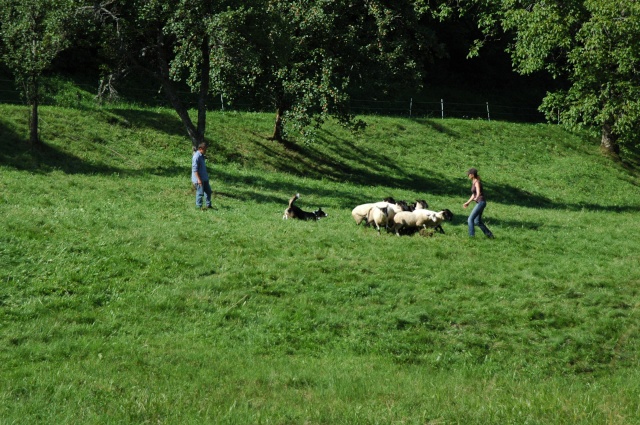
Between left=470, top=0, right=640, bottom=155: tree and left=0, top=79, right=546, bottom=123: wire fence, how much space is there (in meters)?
13.3

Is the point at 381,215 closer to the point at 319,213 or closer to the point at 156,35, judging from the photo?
the point at 319,213

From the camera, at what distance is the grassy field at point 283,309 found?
1183cm

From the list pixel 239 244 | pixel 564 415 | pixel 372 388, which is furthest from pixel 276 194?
pixel 564 415

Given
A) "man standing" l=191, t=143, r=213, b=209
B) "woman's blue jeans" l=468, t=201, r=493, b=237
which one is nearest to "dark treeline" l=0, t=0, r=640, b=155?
"man standing" l=191, t=143, r=213, b=209

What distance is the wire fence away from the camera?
131 feet

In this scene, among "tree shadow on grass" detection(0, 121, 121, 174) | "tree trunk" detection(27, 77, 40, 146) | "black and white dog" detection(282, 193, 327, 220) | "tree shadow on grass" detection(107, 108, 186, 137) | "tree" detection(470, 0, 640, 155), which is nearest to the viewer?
"black and white dog" detection(282, 193, 327, 220)

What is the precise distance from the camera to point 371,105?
182ft

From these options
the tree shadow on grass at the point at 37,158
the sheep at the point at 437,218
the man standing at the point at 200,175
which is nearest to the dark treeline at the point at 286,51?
the tree shadow on grass at the point at 37,158

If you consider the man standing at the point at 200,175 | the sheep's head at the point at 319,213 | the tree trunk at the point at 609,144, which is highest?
the tree trunk at the point at 609,144

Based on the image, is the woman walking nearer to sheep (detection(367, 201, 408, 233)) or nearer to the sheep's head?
sheep (detection(367, 201, 408, 233))

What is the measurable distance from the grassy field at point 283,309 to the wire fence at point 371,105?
27.2 ft

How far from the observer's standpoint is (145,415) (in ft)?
35.7

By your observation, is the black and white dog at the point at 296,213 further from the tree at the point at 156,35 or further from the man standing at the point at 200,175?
the tree at the point at 156,35

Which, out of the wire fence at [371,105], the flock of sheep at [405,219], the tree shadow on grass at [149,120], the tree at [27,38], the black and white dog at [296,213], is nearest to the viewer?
the flock of sheep at [405,219]
